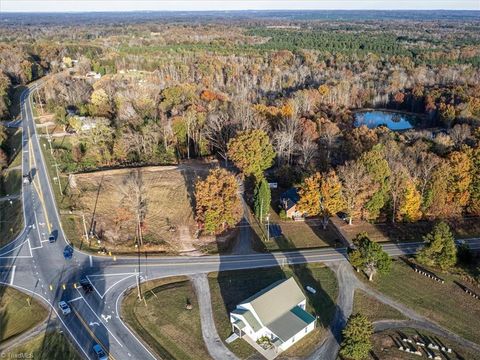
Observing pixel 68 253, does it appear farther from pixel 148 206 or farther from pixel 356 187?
pixel 356 187

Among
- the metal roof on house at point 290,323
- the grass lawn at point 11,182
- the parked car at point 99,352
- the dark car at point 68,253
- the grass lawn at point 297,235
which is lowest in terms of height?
the grass lawn at point 297,235

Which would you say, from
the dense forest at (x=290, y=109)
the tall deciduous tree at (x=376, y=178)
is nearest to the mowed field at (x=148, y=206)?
the dense forest at (x=290, y=109)

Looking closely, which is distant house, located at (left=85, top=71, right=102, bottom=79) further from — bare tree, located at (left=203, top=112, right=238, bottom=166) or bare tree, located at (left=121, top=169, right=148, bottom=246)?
bare tree, located at (left=121, top=169, right=148, bottom=246)

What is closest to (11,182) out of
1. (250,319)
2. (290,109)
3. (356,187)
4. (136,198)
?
(136,198)

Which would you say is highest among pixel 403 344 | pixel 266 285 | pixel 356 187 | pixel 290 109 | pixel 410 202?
pixel 290 109

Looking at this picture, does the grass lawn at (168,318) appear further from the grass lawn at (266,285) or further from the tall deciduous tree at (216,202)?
the tall deciduous tree at (216,202)

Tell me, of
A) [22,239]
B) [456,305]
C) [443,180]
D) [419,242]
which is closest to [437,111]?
[443,180]

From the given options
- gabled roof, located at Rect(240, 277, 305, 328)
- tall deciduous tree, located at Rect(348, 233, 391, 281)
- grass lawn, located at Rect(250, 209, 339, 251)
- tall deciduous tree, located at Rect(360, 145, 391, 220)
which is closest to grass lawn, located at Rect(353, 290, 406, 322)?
tall deciduous tree, located at Rect(348, 233, 391, 281)
